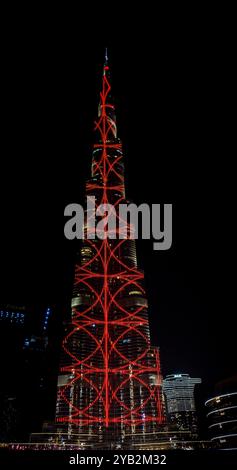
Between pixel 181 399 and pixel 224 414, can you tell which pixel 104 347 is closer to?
pixel 224 414

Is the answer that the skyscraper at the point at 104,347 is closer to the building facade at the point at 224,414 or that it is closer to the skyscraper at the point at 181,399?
the building facade at the point at 224,414

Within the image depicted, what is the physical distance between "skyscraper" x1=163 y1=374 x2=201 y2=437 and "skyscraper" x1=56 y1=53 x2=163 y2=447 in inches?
3043

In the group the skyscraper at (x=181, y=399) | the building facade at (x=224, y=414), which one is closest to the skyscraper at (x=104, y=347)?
the building facade at (x=224, y=414)

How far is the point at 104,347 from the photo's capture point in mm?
58281

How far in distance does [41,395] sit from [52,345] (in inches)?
358

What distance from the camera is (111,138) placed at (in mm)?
73562

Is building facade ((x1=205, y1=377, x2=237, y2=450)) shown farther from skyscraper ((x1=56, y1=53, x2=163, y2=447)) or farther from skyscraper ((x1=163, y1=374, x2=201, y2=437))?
skyscraper ((x1=163, y1=374, x2=201, y2=437))

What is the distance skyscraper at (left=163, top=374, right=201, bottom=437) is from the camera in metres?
140

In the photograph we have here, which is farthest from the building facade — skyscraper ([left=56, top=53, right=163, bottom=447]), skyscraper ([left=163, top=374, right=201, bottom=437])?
skyscraper ([left=163, top=374, right=201, bottom=437])

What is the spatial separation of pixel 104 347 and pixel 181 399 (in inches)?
3986

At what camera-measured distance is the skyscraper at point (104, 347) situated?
2437 inches

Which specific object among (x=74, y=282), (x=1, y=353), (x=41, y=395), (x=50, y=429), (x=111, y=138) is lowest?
(x=50, y=429)
